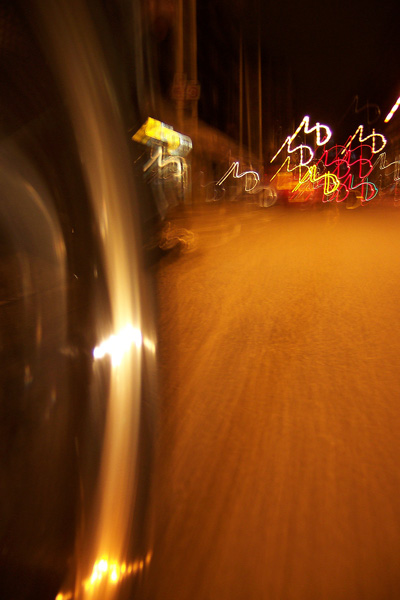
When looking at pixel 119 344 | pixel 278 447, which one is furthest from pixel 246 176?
pixel 278 447

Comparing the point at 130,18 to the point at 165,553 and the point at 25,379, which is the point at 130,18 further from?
the point at 165,553

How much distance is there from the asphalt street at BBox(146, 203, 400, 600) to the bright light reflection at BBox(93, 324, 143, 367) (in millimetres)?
274

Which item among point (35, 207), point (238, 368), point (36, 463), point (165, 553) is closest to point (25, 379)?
point (36, 463)

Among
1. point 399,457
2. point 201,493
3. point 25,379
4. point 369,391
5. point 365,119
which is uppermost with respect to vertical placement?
point 365,119

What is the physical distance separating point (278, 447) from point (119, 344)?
2.10 meters

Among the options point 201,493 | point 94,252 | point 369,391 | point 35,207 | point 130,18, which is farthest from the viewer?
point 130,18

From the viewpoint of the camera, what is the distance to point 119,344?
4.90 m

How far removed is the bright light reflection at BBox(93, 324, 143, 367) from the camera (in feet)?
15.4

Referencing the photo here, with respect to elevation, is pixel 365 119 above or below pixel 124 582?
above

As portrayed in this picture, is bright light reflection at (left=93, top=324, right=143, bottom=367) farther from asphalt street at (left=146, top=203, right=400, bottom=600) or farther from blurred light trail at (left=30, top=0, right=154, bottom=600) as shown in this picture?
asphalt street at (left=146, top=203, right=400, bottom=600)

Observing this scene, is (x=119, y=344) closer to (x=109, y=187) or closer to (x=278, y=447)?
(x=109, y=187)

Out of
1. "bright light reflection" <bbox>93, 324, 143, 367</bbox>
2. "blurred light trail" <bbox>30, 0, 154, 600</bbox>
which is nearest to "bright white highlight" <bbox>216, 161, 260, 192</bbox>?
"blurred light trail" <bbox>30, 0, 154, 600</bbox>

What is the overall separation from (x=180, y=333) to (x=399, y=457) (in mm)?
2869

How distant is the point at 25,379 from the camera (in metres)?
4.28
